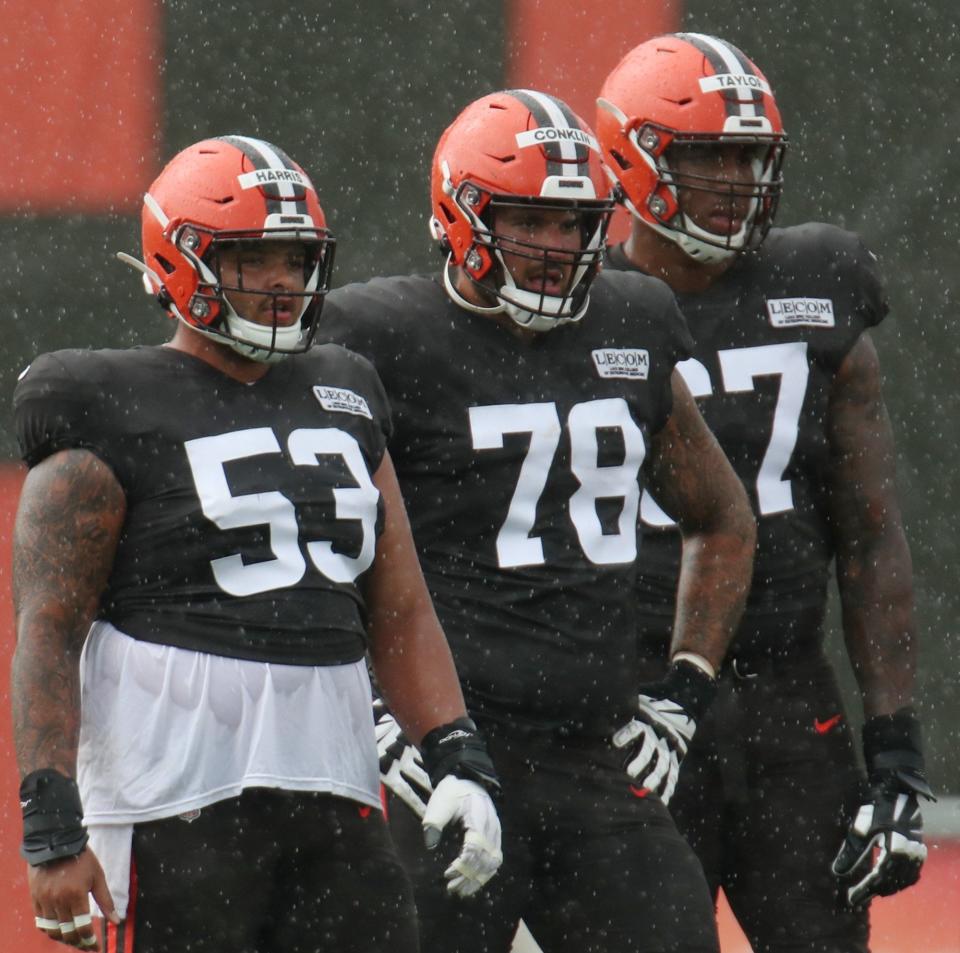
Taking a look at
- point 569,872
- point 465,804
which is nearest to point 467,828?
point 465,804

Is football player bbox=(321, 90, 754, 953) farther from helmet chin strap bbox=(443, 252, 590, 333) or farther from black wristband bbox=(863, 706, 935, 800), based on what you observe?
black wristband bbox=(863, 706, 935, 800)

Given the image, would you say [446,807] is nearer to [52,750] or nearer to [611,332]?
[52,750]

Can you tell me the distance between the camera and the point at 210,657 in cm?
276

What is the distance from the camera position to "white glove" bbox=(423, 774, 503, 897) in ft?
9.25

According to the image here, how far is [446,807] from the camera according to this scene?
2.84m

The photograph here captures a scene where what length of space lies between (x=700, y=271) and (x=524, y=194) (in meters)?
0.50

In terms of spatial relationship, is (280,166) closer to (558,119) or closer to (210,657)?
(558,119)

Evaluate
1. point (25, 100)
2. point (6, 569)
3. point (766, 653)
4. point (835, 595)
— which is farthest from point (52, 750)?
point (835, 595)

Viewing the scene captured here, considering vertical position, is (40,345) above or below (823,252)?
below

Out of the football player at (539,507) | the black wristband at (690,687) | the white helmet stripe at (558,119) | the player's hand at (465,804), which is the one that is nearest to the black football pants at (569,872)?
the football player at (539,507)

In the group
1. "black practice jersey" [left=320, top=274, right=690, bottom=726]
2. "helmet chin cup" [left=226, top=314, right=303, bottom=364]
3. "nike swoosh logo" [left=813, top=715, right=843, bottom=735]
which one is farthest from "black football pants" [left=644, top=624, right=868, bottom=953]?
"helmet chin cup" [left=226, top=314, right=303, bottom=364]

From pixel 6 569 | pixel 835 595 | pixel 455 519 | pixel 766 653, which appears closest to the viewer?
pixel 455 519

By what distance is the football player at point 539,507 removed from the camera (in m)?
3.03

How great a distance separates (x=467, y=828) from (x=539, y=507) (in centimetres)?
51
